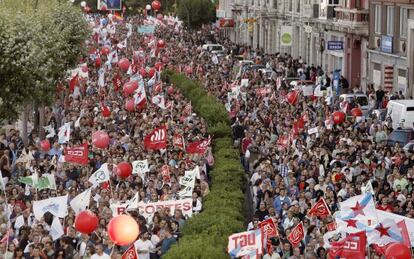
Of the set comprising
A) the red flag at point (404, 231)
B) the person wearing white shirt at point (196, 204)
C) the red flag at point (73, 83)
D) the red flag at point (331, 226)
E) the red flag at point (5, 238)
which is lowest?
the red flag at point (73, 83)

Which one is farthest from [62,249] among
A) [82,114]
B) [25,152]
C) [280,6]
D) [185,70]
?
[280,6]

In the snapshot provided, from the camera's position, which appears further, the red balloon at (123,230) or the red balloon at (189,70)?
the red balloon at (189,70)

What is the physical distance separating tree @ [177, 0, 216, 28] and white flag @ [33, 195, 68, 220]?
86.2 meters

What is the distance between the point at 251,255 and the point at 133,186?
28.3 feet

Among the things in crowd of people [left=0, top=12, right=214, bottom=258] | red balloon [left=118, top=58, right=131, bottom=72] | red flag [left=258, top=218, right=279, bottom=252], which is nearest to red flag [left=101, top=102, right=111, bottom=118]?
crowd of people [left=0, top=12, right=214, bottom=258]

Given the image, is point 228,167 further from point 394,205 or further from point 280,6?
point 280,6

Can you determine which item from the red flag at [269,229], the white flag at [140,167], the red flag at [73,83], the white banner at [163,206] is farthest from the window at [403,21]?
the red flag at [269,229]

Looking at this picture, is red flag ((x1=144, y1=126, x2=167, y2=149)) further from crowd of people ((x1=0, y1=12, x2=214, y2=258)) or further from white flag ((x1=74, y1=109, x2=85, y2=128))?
white flag ((x1=74, y1=109, x2=85, y2=128))

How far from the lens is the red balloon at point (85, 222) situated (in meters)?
22.7

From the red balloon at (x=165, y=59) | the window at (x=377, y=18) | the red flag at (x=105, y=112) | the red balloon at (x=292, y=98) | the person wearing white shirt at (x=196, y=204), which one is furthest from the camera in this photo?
the red balloon at (x=165, y=59)

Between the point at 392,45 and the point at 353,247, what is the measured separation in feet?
124

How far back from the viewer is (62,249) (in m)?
23.0

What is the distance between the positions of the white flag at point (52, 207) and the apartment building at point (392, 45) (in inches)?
1236

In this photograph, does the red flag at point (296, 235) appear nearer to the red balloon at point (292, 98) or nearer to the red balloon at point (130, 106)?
the red balloon at point (130, 106)
